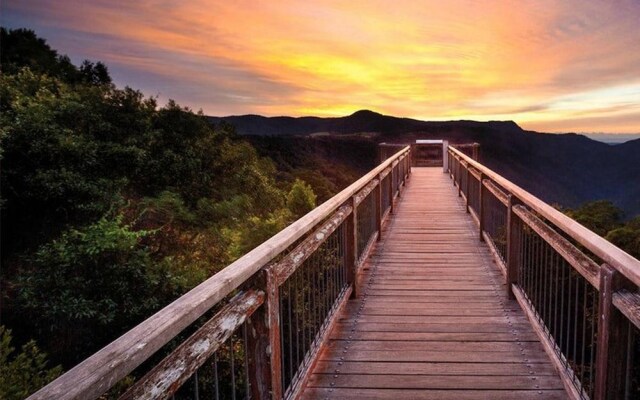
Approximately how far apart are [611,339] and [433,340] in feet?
6.26

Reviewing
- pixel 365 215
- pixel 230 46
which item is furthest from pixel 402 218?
pixel 230 46

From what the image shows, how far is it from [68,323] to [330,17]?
1182 cm

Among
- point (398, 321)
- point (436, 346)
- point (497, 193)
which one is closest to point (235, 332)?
point (436, 346)

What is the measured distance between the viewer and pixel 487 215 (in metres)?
7.79

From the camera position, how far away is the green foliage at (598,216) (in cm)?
2852

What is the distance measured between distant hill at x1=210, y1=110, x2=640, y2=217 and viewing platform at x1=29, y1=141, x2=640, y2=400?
10322 cm

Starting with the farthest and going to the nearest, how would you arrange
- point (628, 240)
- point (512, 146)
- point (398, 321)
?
point (512, 146)
point (628, 240)
point (398, 321)

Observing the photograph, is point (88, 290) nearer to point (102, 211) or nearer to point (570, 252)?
point (102, 211)

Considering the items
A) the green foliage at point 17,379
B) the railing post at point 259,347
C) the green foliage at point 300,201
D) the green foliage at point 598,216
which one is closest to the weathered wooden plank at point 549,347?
the railing post at point 259,347

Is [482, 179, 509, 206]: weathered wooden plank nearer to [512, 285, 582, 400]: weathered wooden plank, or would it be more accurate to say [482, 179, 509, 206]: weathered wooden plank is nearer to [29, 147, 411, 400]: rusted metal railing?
[512, 285, 582, 400]: weathered wooden plank

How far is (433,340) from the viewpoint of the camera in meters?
4.09

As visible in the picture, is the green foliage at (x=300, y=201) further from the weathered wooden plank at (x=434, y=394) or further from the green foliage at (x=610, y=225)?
the weathered wooden plank at (x=434, y=394)

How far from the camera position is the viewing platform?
1607mm

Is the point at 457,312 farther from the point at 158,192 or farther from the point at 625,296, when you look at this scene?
the point at 158,192
